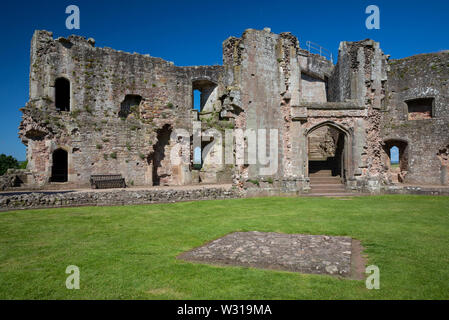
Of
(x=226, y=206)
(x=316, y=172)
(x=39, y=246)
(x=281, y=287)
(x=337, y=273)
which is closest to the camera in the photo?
(x=281, y=287)

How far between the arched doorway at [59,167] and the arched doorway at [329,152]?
15482 millimetres

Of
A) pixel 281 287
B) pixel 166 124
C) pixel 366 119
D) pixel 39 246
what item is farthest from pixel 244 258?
pixel 166 124

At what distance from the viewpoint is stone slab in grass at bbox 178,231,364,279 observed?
15.2 feet

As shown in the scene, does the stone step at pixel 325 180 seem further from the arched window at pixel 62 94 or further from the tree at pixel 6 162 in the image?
the tree at pixel 6 162

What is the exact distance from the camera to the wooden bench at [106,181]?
19.0 m

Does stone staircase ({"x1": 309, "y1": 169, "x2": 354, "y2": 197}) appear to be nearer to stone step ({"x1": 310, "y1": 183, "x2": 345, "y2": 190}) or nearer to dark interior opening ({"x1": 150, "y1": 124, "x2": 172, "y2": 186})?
stone step ({"x1": 310, "y1": 183, "x2": 345, "y2": 190})

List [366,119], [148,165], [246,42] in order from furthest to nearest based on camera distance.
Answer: [148,165] → [366,119] → [246,42]

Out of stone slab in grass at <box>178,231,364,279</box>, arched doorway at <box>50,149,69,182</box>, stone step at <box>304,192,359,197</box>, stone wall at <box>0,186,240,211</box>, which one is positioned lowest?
stone step at <box>304,192,359,197</box>

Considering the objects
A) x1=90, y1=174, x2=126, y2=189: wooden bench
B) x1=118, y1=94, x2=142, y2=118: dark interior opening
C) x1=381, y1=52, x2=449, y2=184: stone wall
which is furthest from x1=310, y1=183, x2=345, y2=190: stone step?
x1=118, y1=94, x2=142, y2=118: dark interior opening

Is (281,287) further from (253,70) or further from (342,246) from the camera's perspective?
(253,70)

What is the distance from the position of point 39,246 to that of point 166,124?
17.3 metres

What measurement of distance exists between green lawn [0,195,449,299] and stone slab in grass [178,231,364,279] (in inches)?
10.1

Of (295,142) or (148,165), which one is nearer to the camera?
(295,142)

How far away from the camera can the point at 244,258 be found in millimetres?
5062
